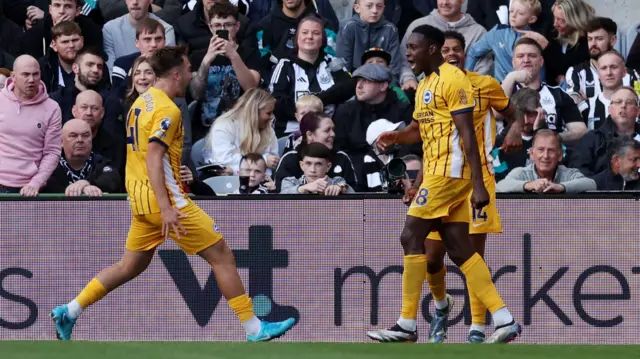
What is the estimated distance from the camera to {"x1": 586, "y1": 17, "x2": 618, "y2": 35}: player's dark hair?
13109mm

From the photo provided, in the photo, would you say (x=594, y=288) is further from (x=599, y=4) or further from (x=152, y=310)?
(x=599, y=4)

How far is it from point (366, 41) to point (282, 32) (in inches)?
34.2

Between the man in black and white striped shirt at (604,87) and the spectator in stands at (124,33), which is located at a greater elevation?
the spectator in stands at (124,33)

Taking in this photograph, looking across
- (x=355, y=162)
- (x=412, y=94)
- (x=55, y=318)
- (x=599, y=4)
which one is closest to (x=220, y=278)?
(x=55, y=318)

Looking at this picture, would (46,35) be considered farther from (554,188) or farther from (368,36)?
(554,188)

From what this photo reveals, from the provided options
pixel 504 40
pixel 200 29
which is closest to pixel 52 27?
pixel 200 29

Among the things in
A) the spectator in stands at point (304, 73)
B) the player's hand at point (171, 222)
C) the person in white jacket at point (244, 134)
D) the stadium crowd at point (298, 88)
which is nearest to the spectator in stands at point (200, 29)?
the stadium crowd at point (298, 88)

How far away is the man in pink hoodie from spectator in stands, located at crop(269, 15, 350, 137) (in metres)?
2.38

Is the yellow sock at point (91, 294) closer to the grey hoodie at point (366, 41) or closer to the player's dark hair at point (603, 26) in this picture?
the grey hoodie at point (366, 41)

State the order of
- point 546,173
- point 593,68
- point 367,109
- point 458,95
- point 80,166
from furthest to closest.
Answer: point 593,68 < point 367,109 < point 80,166 < point 546,173 < point 458,95

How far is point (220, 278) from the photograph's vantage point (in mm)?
8891

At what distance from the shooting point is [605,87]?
41.8 feet

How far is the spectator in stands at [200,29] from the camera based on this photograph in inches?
521

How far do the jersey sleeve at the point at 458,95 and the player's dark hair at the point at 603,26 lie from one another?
16.1 feet
